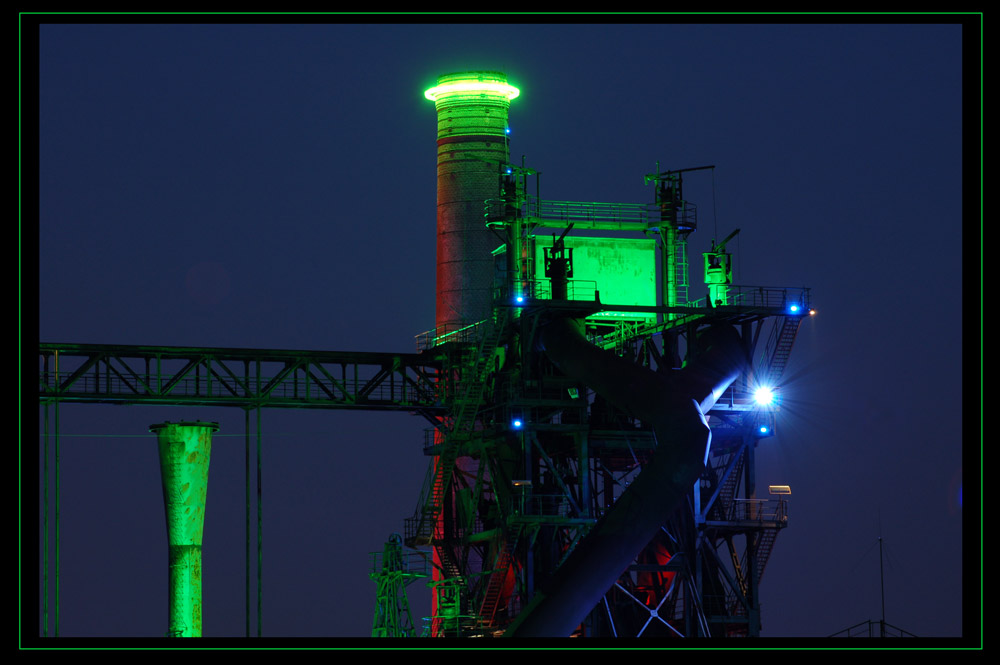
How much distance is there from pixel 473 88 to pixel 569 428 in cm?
2333

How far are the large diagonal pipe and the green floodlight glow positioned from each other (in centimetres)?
2287

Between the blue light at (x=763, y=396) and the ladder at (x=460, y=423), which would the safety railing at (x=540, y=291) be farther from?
the blue light at (x=763, y=396)

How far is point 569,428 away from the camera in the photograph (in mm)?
62531

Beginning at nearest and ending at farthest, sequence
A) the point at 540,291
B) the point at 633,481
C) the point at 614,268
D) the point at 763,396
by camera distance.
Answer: the point at 633,481, the point at 763,396, the point at 540,291, the point at 614,268

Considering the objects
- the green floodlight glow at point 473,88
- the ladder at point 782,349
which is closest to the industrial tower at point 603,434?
the ladder at point 782,349

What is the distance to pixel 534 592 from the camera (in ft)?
199

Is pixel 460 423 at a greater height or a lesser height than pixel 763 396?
lesser

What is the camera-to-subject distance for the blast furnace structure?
192 ft

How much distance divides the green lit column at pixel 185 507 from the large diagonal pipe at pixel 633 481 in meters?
16.1

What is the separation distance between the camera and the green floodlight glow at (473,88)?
266 feet

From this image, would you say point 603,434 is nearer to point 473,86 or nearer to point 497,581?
point 497,581

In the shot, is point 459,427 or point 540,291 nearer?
point 459,427

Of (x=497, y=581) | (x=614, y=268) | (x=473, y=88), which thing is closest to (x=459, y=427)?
(x=497, y=581)
